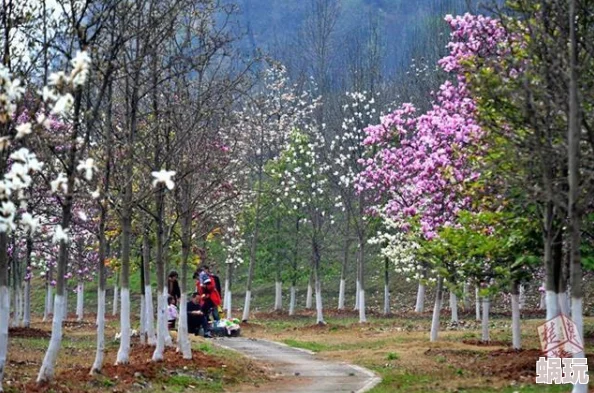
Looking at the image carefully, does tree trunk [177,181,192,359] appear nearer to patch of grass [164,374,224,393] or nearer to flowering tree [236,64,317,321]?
patch of grass [164,374,224,393]

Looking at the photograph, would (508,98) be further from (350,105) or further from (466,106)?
(350,105)

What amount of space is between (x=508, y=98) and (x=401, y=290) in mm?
42761

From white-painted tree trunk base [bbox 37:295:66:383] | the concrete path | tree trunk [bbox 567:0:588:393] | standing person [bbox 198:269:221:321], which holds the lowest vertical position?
the concrete path

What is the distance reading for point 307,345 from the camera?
29984mm

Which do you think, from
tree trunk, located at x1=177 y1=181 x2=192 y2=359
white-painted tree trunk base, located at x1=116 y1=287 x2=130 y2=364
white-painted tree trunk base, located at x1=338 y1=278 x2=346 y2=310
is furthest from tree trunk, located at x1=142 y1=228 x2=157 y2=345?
white-painted tree trunk base, located at x1=338 y1=278 x2=346 y2=310

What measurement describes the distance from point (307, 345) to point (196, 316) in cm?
376

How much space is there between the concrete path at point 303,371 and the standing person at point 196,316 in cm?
114

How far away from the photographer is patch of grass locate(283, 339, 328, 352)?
93.7ft

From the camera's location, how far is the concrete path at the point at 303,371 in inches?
699

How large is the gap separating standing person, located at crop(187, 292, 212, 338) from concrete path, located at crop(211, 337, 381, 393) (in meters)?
1.14

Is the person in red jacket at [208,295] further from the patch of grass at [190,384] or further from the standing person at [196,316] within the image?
the patch of grass at [190,384]

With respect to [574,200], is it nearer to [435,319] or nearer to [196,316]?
[435,319]

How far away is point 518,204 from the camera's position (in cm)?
1731

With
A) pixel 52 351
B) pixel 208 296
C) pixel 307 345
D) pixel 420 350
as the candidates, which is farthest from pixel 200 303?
pixel 52 351
